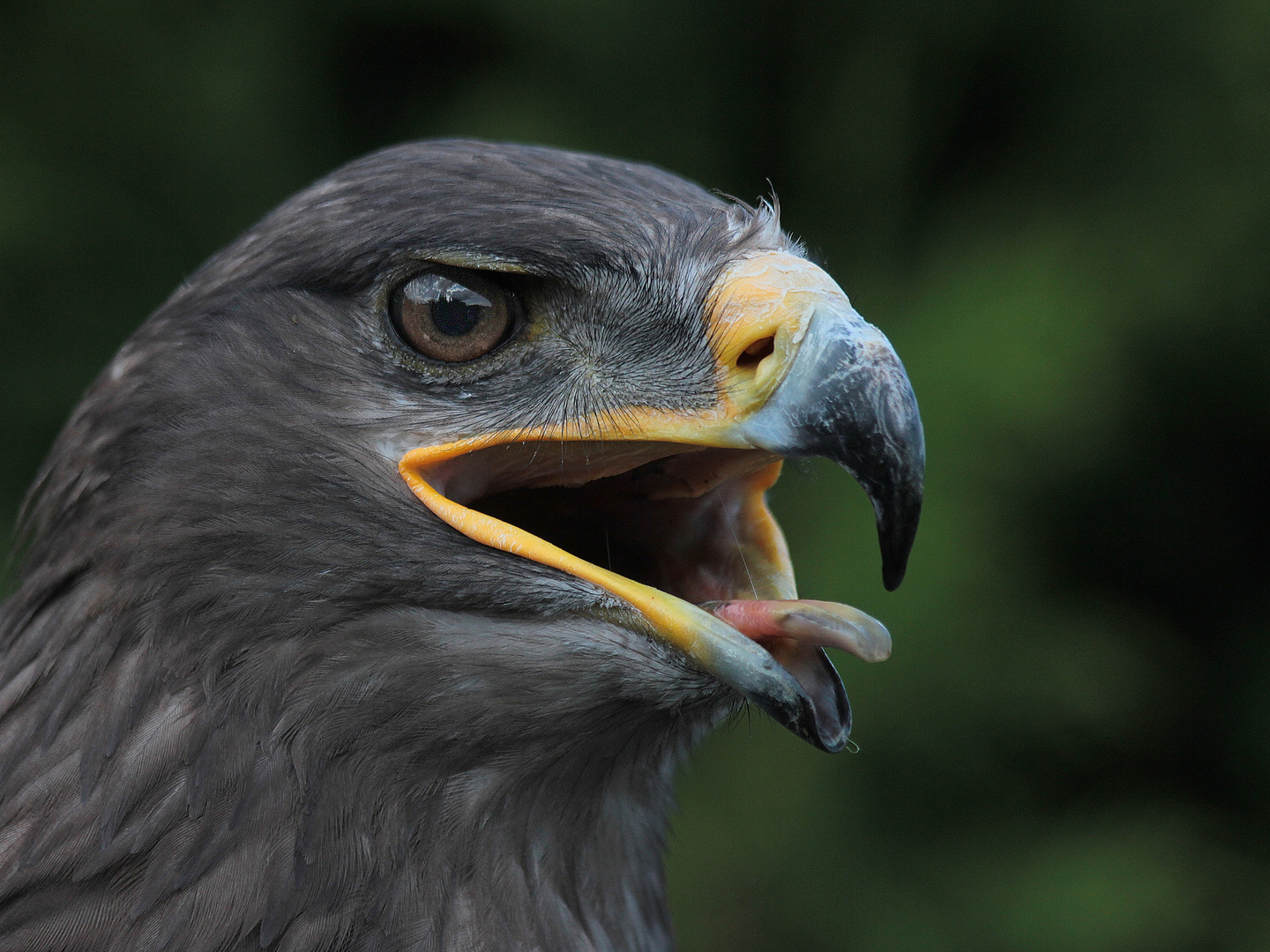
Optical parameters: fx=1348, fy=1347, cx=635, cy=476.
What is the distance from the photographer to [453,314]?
1.64 metres

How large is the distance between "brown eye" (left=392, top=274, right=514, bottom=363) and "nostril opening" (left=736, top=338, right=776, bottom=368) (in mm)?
299

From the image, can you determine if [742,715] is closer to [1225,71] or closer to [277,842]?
[277,842]

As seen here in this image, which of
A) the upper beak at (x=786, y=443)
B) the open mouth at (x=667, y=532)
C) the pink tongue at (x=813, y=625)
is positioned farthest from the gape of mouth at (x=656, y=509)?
the pink tongue at (x=813, y=625)

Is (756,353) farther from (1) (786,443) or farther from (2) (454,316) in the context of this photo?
(2) (454,316)

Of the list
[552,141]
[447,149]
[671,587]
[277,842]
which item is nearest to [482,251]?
[447,149]

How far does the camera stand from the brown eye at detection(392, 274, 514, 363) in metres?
1.64

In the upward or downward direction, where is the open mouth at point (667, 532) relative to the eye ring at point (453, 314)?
downward

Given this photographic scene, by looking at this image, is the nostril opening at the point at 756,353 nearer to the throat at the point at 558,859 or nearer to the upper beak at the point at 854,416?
the upper beak at the point at 854,416

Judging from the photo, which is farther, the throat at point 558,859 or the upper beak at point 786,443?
the throat at point 558,859

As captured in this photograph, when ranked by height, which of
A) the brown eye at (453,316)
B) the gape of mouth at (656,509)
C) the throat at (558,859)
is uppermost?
the brown eye at (453,316)

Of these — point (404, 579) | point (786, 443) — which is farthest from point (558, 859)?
point (786, 443)

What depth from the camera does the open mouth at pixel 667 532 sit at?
1.55 meters

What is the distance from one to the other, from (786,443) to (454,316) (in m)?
0.44

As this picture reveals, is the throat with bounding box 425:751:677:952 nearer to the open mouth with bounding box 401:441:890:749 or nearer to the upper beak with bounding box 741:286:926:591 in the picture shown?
the open mouth with bounding box 401:441:890:749
